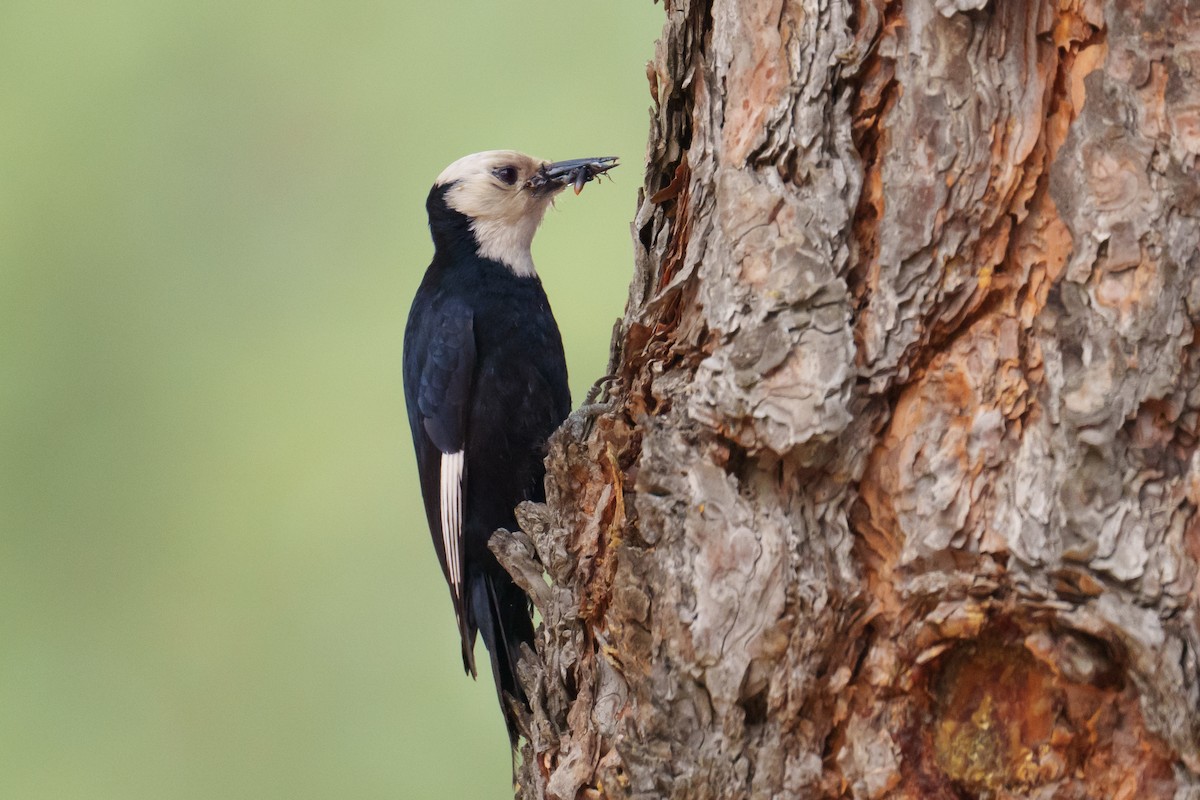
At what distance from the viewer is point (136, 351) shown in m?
2.97

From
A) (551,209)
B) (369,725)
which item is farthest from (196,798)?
(551,209)

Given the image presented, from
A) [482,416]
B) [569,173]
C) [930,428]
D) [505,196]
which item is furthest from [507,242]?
[930,428]

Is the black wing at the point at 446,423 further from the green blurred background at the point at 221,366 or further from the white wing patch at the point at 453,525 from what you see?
the green blurred background at the point at 221,366

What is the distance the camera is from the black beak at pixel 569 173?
8.19ft

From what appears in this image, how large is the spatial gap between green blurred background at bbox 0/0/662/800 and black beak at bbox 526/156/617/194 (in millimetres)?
268

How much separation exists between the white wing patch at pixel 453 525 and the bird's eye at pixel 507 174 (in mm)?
754

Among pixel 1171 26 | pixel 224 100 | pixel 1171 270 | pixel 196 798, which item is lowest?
pixel 196 798

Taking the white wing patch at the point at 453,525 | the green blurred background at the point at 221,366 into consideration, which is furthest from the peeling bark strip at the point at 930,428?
the green blurred background at the point at 221,366

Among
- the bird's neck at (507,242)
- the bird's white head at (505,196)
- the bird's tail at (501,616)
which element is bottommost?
the bird's tail at (501,616)

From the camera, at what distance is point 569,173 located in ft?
8.64

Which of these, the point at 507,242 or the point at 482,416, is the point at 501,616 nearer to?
the point at 482,416

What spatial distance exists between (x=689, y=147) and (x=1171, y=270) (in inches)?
24.8

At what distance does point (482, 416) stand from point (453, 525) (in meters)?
0.23

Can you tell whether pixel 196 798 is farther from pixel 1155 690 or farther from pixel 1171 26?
pixel 1171 26
